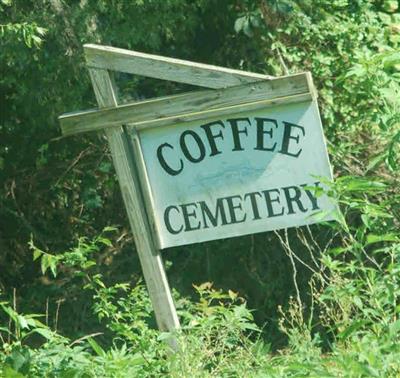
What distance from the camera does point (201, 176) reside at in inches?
241

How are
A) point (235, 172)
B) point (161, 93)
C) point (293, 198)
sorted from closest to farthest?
point (293, 198) → point (235, 172) → point (161, 93)

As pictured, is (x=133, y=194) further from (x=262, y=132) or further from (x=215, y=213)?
(x=262, y=132)

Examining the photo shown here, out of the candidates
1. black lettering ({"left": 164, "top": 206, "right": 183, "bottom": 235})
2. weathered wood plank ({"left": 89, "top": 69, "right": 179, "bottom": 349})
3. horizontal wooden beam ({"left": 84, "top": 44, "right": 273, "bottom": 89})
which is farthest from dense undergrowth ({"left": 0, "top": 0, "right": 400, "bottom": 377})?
horizontal wooden beam ({"left": 84, "top": 44, "right": 273, "bottom": 89})

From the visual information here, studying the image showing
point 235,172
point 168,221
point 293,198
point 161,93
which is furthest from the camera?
point 161,93

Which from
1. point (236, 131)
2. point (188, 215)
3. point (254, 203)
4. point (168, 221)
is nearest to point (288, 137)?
point (236, 131)

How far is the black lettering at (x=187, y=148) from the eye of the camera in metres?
6.08

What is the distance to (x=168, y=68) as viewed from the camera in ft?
19.9

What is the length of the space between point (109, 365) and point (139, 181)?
129 cm

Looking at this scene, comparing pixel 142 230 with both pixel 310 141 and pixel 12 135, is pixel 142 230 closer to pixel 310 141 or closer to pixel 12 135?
pixel 310 141

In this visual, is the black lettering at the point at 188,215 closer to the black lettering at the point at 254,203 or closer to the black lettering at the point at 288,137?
the black lettering at the point at 254,203

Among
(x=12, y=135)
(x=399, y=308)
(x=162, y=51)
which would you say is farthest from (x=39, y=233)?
(x=399, y=308)

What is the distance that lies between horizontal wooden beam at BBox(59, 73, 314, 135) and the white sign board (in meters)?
0.05

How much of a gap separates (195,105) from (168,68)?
0.85ft

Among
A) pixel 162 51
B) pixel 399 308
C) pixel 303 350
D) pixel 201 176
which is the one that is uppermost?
pixel 162 51
